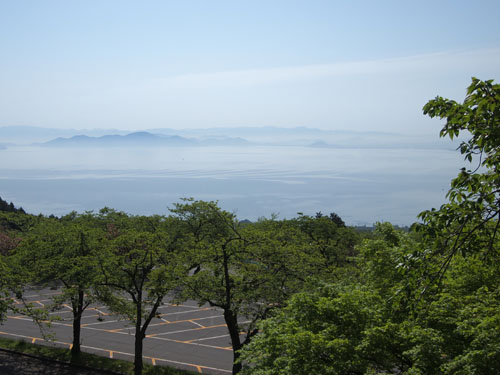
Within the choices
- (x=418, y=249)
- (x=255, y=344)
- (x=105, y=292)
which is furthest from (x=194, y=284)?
(x=418, y=249)

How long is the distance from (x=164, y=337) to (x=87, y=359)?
570 centimetres

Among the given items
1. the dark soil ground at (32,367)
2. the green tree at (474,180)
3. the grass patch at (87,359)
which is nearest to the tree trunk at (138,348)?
the grass patch at (87,359)

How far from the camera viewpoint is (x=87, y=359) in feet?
77.2

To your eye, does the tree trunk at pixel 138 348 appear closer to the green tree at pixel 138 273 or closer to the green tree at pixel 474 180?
the green tree at pixel 138 273

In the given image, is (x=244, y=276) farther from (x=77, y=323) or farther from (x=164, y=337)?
(x=164, y=337)

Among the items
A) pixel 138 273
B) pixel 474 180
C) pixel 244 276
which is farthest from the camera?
pixel 138 273

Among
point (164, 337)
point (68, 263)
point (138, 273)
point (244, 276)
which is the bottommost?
point (164, 337)

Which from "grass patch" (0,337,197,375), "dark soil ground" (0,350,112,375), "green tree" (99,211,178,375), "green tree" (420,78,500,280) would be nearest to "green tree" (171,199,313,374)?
"green tree" (99,211,178,375)

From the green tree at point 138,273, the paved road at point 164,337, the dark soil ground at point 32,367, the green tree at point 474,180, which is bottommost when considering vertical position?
the paved road at point 164,337

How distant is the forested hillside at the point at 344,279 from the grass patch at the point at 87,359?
0.92 meters

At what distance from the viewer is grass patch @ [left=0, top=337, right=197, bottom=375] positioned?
22141mm

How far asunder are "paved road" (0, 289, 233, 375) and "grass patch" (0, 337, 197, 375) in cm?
88

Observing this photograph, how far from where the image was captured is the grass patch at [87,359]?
72.6 feet

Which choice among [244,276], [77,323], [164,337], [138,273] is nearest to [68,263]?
[138,273]
